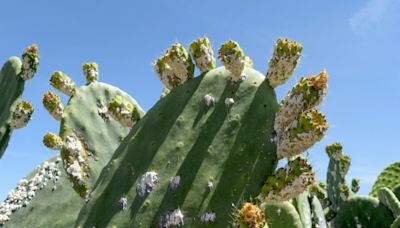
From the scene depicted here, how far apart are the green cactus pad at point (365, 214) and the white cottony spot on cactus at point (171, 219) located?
3078 millimetres

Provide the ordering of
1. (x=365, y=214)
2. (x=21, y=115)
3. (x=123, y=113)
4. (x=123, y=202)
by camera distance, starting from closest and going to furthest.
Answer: (x=123, y=202)
(x=123, y=113)
(x=21, y=115)
(x=365, y=214)

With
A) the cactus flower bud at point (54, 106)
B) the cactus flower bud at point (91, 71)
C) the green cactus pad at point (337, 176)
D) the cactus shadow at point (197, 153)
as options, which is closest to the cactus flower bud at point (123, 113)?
the cactus shadow at point (197, 153)

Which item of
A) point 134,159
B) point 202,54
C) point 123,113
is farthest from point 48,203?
point 202,54

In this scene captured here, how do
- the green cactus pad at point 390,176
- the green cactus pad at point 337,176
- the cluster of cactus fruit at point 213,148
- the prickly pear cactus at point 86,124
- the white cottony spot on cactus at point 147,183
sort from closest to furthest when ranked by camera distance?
the cluster of cactus fruit at point 213,148
the white cottony spot on cactus at point 147,183
the prickly pear cactus at point 86,124
the green cactus pad at point 337,176
the green cactus pad at point 390,176

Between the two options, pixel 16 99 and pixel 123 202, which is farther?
pixel 16 99

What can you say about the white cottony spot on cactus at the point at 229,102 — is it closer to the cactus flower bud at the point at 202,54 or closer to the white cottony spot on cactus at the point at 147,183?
the cactus flower bud at the point at 202,54

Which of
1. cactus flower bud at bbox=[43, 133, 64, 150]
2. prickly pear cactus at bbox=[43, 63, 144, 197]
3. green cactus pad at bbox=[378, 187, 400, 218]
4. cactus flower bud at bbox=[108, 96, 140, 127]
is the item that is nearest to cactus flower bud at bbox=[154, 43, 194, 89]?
cactus flower bud at bbox=[108, 96, 140, 127]

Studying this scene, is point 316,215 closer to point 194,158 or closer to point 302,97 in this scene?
point 194,158

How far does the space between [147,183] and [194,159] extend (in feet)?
0.75

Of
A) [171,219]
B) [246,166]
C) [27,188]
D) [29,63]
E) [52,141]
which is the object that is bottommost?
[171,219]

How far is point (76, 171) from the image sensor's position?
3.14 m

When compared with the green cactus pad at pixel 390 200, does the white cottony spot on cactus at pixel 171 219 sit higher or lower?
lower

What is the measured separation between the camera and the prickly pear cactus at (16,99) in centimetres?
430

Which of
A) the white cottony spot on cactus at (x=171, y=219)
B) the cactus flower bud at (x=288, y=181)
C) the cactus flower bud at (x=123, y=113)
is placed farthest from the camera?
the cactus flower bud at (x=123, y=113)
